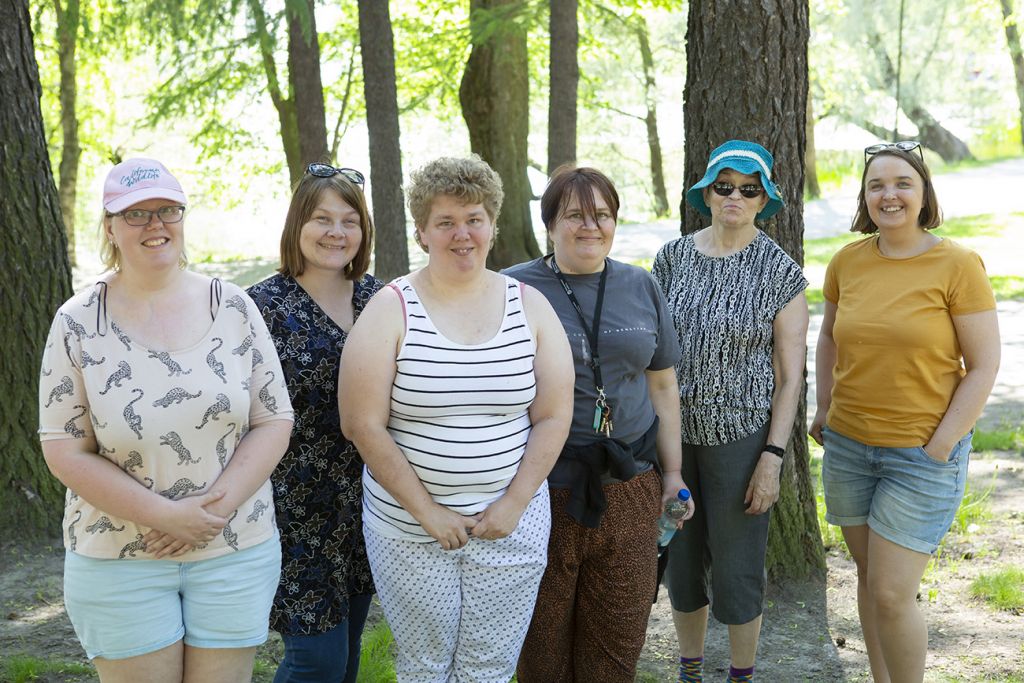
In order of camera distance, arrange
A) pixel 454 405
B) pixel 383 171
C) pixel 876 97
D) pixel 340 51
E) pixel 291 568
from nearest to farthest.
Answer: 1. pixel 454 405
2. pixel 291 568
3. pixel 383 171
4. pixel 340 51
5. pixel 876 97

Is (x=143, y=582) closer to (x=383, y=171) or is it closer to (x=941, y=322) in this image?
(x=941, y=322)

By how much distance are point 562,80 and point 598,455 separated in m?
5.68

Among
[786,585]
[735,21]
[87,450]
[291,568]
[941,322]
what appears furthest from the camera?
[786,585]

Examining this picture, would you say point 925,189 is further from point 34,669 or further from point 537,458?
point 34,669

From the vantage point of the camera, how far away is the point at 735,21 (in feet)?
14.5

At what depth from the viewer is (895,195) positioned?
3.48m

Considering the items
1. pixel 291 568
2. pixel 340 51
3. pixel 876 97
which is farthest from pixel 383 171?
pixel 876 97

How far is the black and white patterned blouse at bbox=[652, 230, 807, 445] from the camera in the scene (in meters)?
3.56

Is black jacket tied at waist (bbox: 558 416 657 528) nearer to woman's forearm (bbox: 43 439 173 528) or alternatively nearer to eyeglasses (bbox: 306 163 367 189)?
eyeglasses (bbox: 306 163 367 189)

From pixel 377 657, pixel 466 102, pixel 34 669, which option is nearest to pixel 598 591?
pixel 377 657

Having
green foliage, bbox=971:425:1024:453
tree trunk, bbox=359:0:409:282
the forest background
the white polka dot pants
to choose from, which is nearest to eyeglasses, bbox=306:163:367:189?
the forest background

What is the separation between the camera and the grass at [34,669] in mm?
3924

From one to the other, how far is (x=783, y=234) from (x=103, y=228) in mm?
2970

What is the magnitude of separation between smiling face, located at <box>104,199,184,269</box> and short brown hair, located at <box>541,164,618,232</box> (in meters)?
1.22
